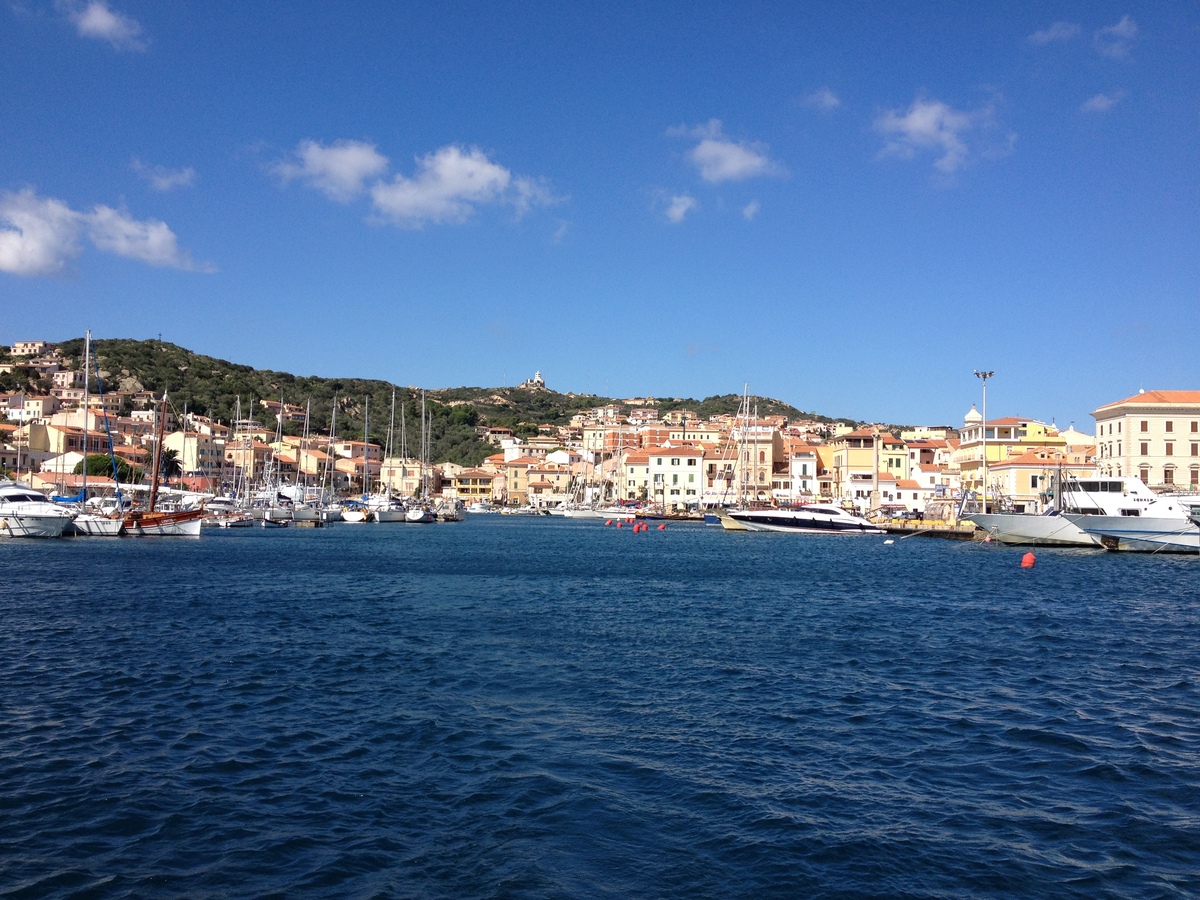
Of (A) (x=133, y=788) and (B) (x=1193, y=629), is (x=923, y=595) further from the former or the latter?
(A) (x=133, y=788)

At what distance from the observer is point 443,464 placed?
129750mm

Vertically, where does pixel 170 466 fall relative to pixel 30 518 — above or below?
above

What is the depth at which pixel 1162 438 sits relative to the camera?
6581 cm

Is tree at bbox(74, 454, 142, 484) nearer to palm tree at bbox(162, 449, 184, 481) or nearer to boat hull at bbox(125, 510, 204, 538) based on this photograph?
palm tree at bbox(162, 449, 184, 481)

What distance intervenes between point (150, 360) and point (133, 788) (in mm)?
143397

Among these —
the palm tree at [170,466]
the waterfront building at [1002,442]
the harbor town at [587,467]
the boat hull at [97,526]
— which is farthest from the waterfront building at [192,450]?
the waterfront building at [1002,442]

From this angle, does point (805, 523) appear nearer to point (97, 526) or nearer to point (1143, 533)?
point (1143, 533)

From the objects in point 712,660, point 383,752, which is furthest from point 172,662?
point 712,660

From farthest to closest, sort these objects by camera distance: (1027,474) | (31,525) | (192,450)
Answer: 1. (192,450)
2. (1027,474)
3. (31,525)

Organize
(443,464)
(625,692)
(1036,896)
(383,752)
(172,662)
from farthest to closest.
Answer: (443,464) → (172,662) → (625,692) → (383,752) → (1036,896)

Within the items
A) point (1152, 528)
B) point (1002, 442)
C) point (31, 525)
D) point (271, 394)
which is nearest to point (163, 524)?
point (31, 525)

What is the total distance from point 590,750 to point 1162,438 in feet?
221

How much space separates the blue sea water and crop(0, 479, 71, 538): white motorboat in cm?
2543

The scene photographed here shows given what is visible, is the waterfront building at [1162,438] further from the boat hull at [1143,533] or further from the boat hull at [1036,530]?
the boat hull at [1143,533]
